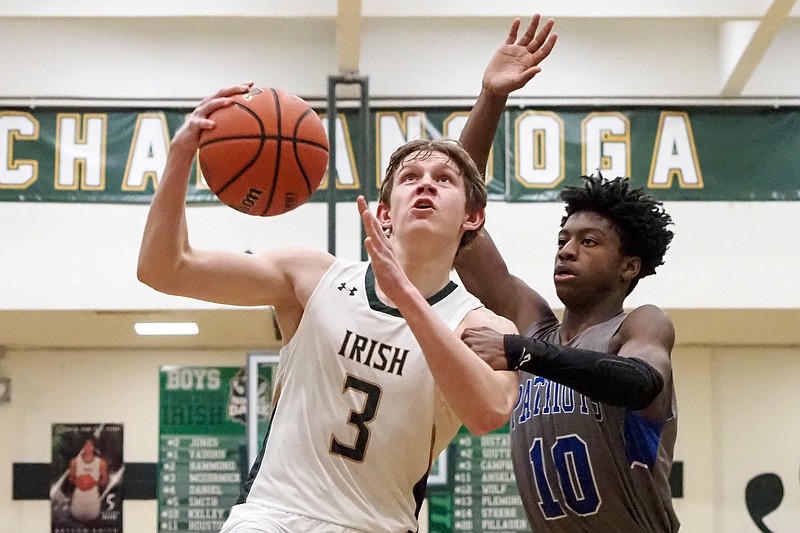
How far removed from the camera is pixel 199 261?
3.21 meters

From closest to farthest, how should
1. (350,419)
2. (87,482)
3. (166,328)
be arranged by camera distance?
(350,419) → (166,328) → (87,482)

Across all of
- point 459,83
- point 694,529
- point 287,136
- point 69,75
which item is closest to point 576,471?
point 287,136

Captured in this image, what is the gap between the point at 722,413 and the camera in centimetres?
1245

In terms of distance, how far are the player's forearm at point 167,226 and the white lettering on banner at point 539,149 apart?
7596 millimetres

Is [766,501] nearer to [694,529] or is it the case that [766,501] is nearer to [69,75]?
[694,529]

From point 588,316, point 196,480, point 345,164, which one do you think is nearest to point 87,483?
point 196,480

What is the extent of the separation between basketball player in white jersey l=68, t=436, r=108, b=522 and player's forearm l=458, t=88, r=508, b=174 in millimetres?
8979

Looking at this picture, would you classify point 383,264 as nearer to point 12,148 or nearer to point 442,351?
point 442,351

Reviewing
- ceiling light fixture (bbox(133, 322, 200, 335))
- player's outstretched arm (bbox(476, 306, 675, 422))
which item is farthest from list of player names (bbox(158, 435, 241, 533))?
player's outstretched arm (bbox(476, 306, 675, 422))

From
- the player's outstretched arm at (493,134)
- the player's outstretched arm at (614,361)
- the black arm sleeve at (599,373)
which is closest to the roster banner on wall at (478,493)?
the player's outstretched arm at (493,134)

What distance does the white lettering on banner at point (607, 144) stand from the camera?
10586 mm

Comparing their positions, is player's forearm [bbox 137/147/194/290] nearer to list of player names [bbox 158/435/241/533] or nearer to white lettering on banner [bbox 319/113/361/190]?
white lettering on banner [bbox 319/113/361/190]

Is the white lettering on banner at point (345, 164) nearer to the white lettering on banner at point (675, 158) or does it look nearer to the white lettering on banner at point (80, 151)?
the white lettering on banner at point (80, 151)

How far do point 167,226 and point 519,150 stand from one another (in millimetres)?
7755
